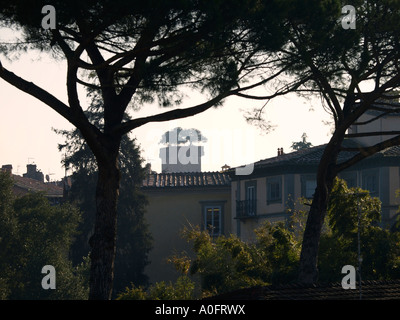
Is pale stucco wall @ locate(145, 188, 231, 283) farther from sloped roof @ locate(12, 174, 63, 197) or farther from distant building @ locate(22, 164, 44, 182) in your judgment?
distant building @ locate(22, 164, 44, 182)

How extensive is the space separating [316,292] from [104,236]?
4.68 meters

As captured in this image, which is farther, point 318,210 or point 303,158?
point 303,158

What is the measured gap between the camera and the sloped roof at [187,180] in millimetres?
50844

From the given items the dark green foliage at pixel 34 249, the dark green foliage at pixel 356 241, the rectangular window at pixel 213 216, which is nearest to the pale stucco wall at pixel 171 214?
the rectangular window at pixel 213 216

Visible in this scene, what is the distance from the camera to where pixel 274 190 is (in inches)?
→ 1887

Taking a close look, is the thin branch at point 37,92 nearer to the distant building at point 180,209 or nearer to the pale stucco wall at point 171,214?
the distant building at point 180,209

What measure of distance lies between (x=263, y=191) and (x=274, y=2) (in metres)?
30.2

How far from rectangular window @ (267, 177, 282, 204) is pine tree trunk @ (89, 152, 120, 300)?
92.6ft

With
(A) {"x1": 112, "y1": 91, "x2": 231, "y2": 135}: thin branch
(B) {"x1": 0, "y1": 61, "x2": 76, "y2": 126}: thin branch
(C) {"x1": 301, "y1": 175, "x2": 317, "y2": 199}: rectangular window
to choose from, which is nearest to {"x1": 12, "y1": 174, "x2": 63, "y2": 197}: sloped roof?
(C) {"x1": 301, "y1": 175, "x2": 317, "y2": 199}: rectangular window

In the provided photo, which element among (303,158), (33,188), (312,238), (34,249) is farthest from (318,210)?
(33,188)

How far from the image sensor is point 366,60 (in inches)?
869

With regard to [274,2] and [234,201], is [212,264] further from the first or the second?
[234,201]

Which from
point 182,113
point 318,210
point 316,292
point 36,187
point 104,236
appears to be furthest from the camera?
point 36,187

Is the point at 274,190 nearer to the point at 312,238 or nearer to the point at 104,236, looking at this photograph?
the point at 312,238
